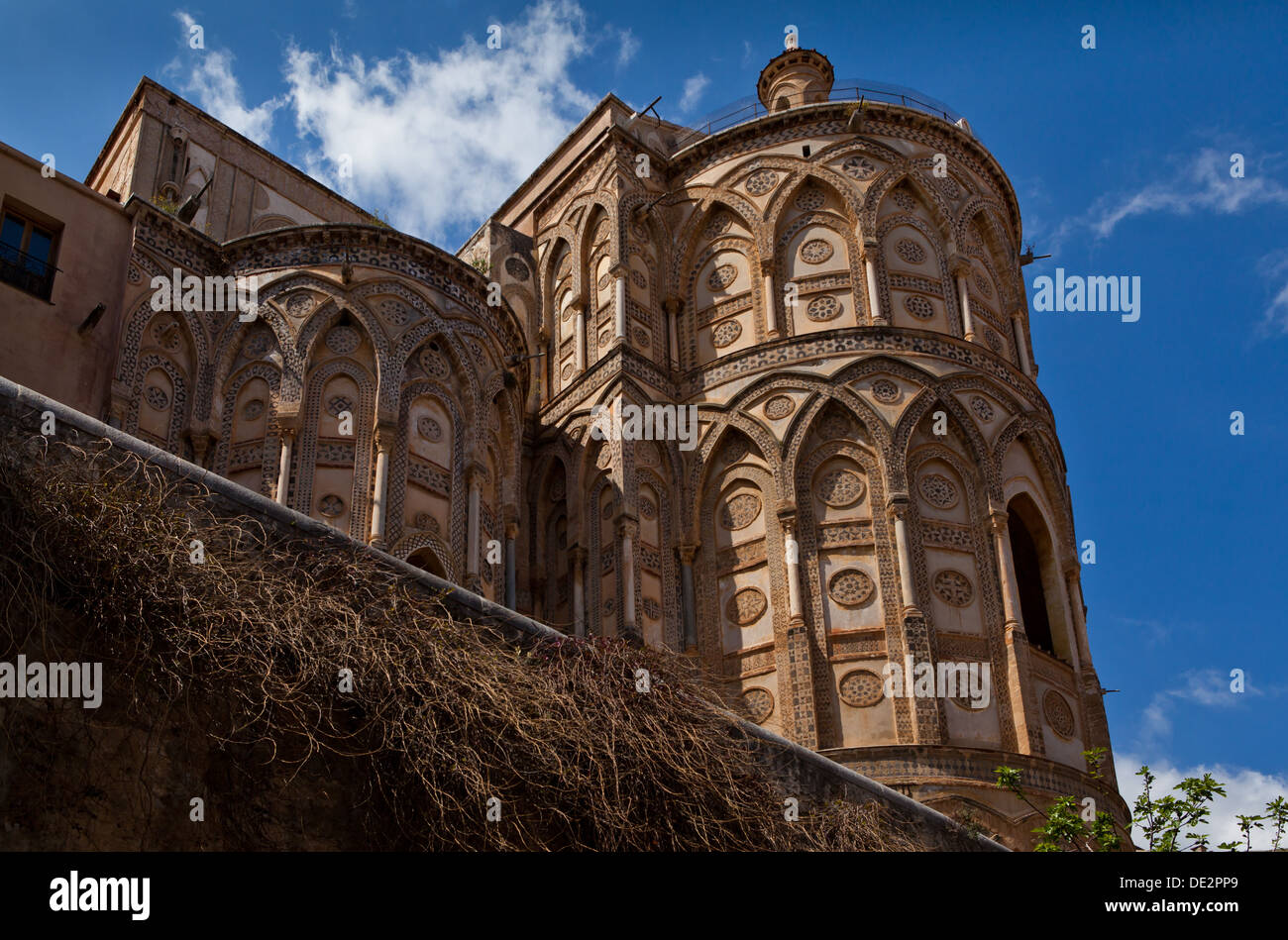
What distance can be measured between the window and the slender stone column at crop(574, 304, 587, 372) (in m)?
9.09

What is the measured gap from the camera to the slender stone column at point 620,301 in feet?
69.5

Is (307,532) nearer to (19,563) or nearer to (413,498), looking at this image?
(19,563)

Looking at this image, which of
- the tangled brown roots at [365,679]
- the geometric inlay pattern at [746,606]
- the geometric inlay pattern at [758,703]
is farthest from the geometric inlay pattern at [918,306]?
the tangled brown roots at [365,679]

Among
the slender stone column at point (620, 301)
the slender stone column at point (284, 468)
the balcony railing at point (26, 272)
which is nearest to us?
the balcony railing at point (26, 272)

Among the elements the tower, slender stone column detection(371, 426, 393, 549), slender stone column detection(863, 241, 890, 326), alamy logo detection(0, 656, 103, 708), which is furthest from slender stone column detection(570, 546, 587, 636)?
alamy logo detection(0, 656, 103, 708)

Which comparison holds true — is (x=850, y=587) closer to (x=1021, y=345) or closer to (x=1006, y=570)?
(x=1006, y=570)

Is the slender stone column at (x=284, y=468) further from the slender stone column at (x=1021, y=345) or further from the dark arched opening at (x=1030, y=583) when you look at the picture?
the slender stone column at (x=1021, y=345)

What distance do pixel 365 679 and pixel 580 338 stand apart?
15.0m

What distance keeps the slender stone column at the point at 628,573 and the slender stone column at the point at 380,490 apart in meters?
3.81

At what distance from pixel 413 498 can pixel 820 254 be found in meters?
7.98

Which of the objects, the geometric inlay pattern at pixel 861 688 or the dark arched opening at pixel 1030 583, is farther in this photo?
the dark arched opening at pixel 1030 583

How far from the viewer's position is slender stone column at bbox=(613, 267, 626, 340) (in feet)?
69.5

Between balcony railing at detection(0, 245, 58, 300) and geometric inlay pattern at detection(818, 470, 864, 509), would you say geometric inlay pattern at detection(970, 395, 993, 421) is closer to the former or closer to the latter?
geometric inlay pattern at detection(818, 470, 864, 509)
